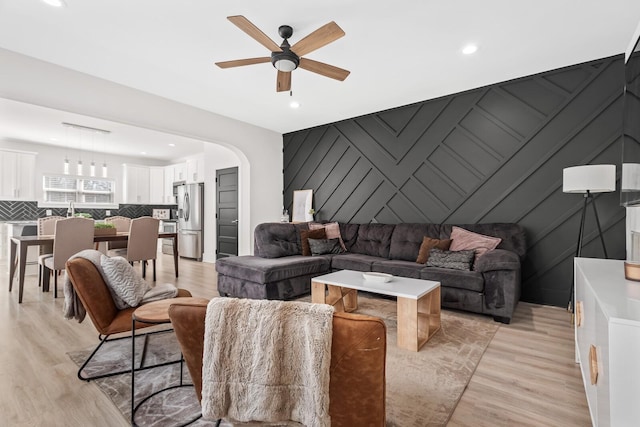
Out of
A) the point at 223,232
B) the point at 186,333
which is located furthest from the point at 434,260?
the point at 223,232

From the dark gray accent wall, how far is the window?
21.9 feet

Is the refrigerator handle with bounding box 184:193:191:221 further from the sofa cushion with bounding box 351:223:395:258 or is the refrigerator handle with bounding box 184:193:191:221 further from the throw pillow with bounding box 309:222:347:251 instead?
the sofa cushion with bounding box 351:223:395:258

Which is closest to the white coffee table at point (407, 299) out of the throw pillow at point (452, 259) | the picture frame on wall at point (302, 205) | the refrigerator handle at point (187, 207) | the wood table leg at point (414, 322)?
the wood table leg at point (414, 322)

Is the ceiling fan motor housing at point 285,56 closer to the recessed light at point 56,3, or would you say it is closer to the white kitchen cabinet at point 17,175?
the recessed light at point 56,3

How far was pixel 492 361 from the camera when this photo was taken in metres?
2.22

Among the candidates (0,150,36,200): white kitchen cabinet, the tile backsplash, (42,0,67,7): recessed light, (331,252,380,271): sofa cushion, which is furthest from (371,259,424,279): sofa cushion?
(0,150,36,200): white kitchen cabinet

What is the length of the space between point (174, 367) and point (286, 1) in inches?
112

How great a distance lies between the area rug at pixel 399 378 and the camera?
1.63m

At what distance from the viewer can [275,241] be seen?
434 cm

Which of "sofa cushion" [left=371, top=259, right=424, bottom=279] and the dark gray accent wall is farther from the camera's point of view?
"sofa cushion" [left=371, top=259, right=424, bottom=279]

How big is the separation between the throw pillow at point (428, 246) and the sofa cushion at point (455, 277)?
14.2 inches

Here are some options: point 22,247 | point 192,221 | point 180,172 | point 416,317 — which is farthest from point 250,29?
point 180,172

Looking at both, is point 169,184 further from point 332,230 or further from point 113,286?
point 113,286

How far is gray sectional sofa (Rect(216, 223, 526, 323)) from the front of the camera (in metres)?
3.04
